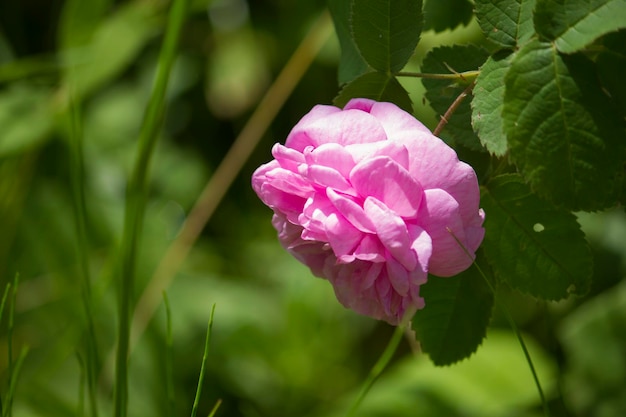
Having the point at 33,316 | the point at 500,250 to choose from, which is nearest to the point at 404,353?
the point at 33,316

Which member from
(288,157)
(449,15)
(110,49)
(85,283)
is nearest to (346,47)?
(449,15)

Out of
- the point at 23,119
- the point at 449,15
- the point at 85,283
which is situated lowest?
the point at 23,119

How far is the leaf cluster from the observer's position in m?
0.50

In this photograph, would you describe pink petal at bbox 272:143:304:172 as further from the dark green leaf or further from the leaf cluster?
the dark green leaf

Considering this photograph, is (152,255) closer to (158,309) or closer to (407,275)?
(158,309)

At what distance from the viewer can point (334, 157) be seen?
19.1 inches

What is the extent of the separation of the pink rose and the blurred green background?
22.3 inches

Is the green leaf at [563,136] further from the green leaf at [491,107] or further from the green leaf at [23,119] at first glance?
the green leaf at [23,119]

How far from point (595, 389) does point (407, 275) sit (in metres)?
0.83

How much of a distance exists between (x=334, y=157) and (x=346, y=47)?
227 millimetres

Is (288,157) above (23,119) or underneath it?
above

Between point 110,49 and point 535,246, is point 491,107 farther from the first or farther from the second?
point 110,49

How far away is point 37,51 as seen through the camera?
6.30 feet

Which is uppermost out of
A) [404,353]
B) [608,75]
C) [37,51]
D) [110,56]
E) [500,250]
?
[608,75]
